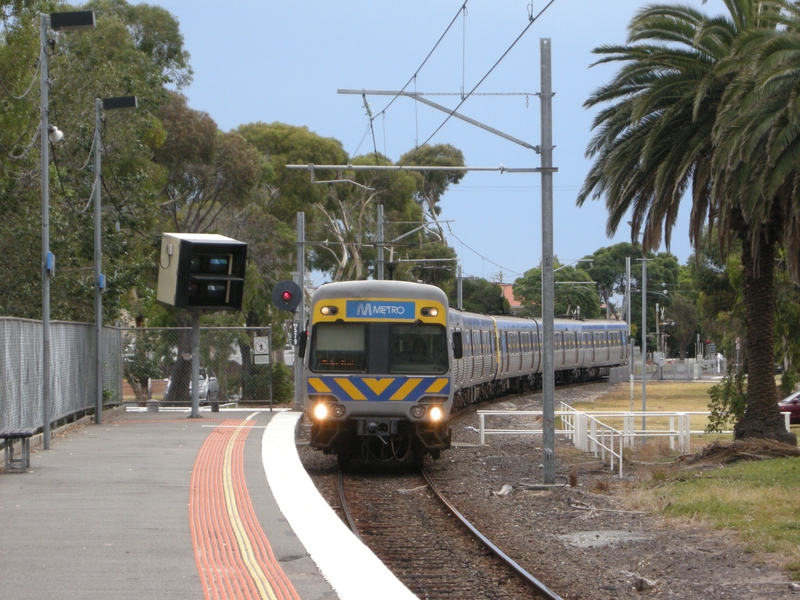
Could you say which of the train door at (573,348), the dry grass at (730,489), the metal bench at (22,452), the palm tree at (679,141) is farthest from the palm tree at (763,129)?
the train door at (573,348)

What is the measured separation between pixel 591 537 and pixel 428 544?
5.97ft

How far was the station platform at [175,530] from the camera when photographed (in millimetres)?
7699

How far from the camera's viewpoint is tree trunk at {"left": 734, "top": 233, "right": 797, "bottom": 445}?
19.0 metres

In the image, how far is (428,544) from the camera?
11.2m

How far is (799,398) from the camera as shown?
1288 inches

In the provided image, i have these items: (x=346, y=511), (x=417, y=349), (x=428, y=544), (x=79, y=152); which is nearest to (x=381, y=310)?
(x=417, y=349)

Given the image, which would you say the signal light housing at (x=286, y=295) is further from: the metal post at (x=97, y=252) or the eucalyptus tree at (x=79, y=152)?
the eucalyptus tree at (x=79, y=152)

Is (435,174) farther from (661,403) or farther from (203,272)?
(203,272)

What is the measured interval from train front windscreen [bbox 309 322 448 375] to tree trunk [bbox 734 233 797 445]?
628cm

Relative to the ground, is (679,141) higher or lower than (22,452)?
higher

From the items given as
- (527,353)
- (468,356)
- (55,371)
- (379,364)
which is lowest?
(527,353)

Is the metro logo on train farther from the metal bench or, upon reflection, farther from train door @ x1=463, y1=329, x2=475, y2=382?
train door @ x1=463, y1=329, x2=475, y2=382

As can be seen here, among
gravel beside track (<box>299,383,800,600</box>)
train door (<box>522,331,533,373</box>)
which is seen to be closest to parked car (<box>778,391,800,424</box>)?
train door (<box>522,331,533,373</box>)

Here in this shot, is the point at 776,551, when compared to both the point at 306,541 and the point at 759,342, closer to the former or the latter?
the point at 306,541
